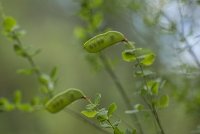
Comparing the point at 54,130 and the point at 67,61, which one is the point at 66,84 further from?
the point at 54,130

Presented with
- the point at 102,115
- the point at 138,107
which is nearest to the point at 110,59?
the point at 138,107

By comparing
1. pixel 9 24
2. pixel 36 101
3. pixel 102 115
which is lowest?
pixel 102 115

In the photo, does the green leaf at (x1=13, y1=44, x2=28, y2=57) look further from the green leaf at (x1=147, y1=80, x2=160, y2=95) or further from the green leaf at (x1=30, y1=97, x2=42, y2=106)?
the green leaf at (x1=147, y1=80, x2=160, y2=95)

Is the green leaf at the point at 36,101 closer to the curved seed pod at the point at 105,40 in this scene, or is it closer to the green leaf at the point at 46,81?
the green leaf at the point at 46,81

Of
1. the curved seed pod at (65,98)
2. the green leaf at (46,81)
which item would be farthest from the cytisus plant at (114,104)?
the green leaf at (46,81)

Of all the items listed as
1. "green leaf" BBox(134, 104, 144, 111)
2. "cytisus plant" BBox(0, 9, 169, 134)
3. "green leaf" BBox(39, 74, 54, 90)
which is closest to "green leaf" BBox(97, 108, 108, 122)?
"cytisus plant" BBox(0, 9, 169, 134)

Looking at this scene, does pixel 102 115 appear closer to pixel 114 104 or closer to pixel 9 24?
pixel 114 104
